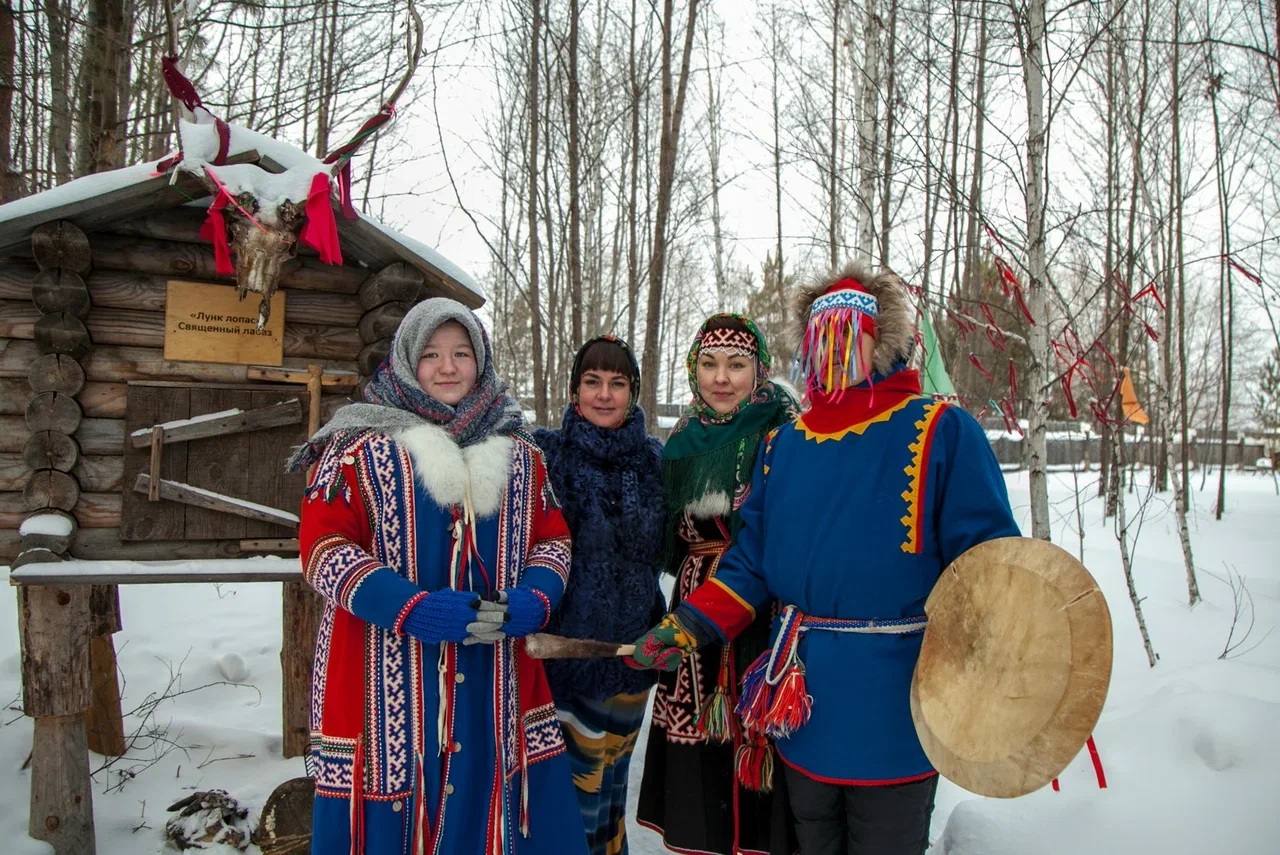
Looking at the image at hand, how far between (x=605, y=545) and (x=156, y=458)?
1819 mm

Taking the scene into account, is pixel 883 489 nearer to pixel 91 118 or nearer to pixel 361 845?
pixel 361 845

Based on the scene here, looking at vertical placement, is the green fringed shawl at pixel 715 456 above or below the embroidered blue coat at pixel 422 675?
above

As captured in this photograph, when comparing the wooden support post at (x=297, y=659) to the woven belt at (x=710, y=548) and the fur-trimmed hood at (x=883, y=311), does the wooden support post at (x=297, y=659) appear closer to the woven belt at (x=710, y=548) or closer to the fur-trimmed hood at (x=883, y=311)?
the woven belt at (x=710, y=548)

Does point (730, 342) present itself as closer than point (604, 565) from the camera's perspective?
No

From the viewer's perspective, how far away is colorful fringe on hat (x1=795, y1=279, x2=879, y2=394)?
1.90 metres

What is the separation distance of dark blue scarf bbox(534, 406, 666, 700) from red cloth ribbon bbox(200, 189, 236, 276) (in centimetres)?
138

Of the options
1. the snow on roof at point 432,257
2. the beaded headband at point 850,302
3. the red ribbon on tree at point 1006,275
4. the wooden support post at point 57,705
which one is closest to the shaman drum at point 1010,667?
the beaded headband at point 850,302

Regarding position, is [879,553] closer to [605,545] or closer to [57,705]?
[605,545]

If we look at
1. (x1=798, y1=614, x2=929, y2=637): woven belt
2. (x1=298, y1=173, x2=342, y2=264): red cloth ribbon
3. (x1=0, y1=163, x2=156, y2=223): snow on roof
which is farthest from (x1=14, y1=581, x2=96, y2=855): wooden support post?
(x1=798, y1=614, x2=929, y2=637): woven belt

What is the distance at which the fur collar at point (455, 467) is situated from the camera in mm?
1921

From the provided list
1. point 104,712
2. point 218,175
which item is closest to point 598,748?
point 218,175

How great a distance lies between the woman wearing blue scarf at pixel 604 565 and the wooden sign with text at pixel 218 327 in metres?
1.39

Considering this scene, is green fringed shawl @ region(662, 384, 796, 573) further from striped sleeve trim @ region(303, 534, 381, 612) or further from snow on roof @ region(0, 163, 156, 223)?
snow on roof @ region(0, 163, 156, 223)

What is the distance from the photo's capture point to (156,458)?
2.83m
